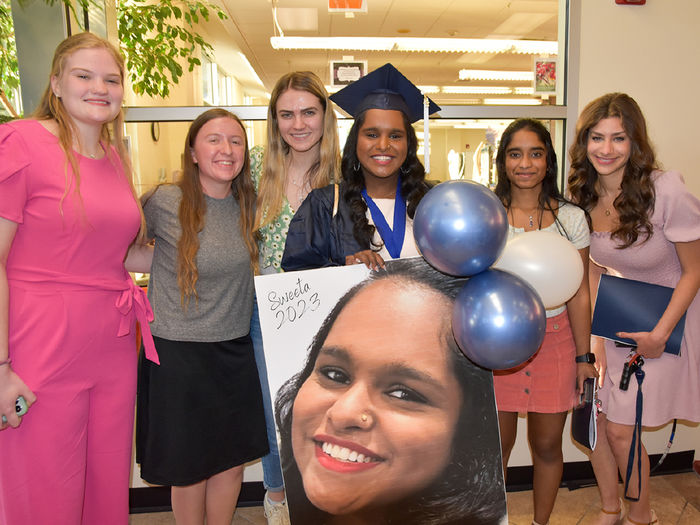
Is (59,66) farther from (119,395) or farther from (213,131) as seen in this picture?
(119,395)

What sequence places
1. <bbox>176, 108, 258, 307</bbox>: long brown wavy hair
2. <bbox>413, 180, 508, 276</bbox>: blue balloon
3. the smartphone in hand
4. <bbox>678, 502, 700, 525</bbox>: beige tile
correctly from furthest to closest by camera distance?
<bbox>678, 502, 700, 525</bbox>: beige tile < <bbox>176, 108, 258, 307</bbox>: long brown wavy hair < the smartphone in hand < <bbox>413, 180, 508, 276</bbox>: blue balloon

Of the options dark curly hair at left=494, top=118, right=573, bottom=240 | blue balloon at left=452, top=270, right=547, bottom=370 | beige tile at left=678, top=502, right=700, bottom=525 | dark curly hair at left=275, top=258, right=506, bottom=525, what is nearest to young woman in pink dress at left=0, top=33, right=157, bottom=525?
dark curly hair at left=275, top=258, right=506, bottom=525

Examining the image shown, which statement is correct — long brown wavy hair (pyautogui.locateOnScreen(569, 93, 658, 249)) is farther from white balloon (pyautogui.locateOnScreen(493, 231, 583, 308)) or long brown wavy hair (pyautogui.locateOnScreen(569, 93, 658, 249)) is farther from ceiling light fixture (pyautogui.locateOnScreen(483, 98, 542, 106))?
ceiling light fixture (pyautogui.locateOnScreen(483, 98, 542, 106))

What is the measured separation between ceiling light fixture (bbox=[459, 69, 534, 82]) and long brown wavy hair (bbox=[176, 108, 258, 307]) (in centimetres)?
173

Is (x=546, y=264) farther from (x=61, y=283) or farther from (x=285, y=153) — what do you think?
(x=61, y=283)

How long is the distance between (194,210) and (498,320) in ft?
3.49

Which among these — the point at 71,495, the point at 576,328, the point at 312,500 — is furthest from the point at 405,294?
the point at 71,495

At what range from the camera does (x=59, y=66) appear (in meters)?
1.46

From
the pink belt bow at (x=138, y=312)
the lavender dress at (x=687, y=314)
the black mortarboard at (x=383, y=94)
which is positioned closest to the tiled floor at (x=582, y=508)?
the lavender dress at (x=687, y=314)

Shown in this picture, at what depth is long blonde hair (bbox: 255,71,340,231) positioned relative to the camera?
184cm

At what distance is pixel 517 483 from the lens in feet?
8.90

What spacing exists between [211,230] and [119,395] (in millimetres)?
607

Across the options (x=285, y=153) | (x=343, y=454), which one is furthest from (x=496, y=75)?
(x=343, y=454)

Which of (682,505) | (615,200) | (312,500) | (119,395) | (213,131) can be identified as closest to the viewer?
(312,500)
